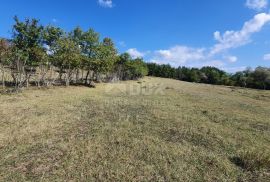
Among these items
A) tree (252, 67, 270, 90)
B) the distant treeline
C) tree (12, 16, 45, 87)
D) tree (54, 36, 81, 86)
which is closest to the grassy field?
tree (12, 16, 45, 87)

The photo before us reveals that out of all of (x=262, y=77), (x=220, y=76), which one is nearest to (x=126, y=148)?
(x=262, y=77)

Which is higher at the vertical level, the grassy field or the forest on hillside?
the forest on hillside

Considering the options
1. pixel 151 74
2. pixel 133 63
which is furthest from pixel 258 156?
pixel 151 74

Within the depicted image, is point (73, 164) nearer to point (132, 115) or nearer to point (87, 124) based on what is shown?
point (87, 124)

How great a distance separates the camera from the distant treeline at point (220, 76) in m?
64.6

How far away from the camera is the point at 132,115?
13.0 m

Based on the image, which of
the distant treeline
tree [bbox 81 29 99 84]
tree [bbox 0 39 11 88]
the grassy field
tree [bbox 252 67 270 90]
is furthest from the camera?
the distant treeline

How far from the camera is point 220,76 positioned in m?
94.4

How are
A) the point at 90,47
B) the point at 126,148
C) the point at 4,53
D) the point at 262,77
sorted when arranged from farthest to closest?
the point at 262,77
the point at 90,47
the point at 4,53
the point at 126,148

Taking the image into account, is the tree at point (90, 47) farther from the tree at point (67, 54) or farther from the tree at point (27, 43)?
the tree at point (27, 43)

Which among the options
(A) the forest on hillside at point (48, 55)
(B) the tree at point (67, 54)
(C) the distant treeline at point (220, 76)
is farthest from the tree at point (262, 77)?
(B) the tree at point (67, 54)

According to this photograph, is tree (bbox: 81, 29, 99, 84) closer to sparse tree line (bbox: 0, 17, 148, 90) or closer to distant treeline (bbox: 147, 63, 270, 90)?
sparse tree line (bbox: 0, 17, 148, 90)

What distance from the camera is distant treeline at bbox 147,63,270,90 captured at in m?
64.6

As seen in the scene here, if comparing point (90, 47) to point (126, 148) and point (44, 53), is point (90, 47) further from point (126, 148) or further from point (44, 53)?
point (126, 148)
